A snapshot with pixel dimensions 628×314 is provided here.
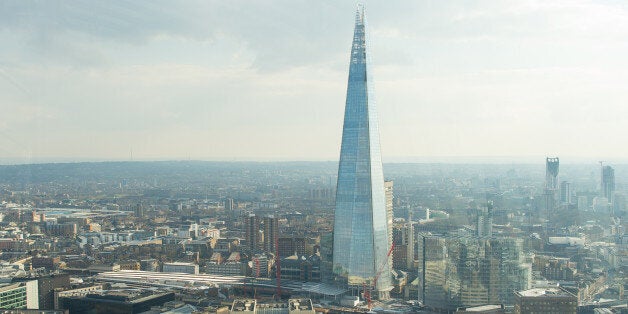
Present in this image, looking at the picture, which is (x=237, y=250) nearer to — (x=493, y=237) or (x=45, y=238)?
(x=45, y=238)

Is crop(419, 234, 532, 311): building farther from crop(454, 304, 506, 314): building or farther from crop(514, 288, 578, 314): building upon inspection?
crop(514, 288, 578, 314): building

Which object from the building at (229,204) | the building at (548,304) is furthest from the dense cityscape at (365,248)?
the building at (229,204)

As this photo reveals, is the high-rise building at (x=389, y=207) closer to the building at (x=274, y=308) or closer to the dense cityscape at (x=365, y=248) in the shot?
the dense cityscape at (x=365, y=248)

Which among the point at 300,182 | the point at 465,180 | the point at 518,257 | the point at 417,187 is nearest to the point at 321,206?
the point at 300,182

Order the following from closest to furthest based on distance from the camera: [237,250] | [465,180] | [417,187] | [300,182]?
[465,180] < [417,187] < [237,250] < [300,182]

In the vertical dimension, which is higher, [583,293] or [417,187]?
[417,187]

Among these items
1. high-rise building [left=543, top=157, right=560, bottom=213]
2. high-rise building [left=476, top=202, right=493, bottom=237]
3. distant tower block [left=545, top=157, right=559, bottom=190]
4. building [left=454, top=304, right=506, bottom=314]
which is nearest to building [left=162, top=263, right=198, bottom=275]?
high-rise building [left=476, top=202, right=493, bottom=237]
